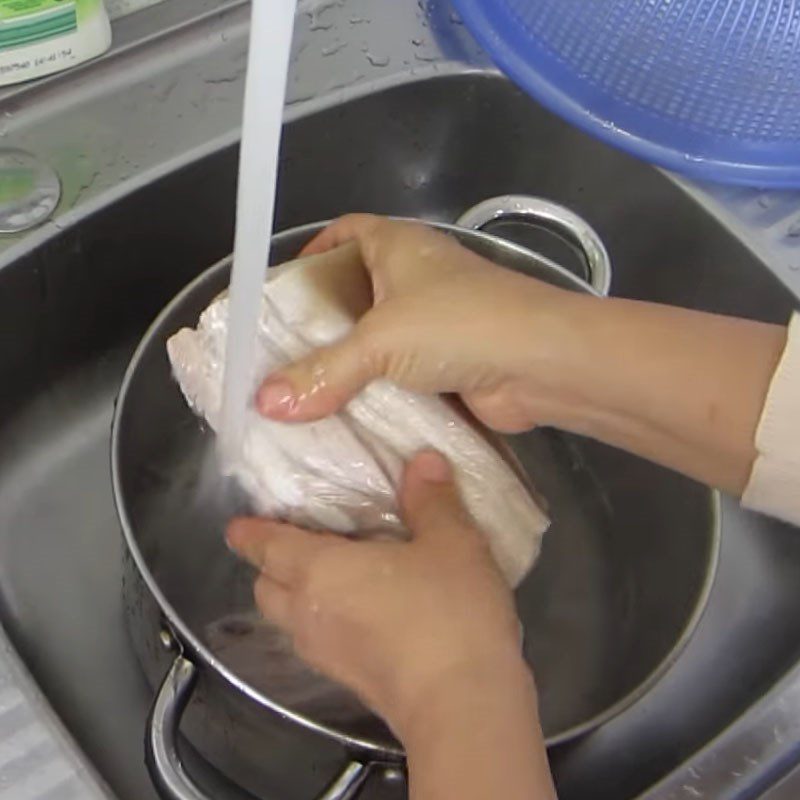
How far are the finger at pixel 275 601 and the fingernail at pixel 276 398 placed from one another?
0.08 m

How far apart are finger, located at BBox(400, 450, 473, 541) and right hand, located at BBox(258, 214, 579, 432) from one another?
40 mm

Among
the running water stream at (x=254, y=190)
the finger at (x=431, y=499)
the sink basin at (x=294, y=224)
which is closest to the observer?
the running water stream at (x=254, y=190)

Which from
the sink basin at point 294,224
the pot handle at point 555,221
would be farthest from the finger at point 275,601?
the pot handle at point 555,221

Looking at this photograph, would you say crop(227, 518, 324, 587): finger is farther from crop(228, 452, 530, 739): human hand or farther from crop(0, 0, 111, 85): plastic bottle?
crop(0, 0, 111, 85): plastic bottle

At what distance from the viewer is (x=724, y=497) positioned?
2.49ft

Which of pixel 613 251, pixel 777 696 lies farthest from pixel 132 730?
pixel 613 251

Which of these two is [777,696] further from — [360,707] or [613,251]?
[613,251]

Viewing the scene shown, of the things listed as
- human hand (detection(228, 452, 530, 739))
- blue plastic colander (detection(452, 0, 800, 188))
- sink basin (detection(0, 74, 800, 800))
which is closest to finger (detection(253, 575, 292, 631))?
human hand (detection(228, 452, 530, 739))

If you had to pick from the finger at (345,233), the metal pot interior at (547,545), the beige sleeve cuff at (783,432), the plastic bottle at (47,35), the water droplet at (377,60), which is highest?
the plastic bottle at (47,35)

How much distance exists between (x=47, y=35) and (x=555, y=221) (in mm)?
324

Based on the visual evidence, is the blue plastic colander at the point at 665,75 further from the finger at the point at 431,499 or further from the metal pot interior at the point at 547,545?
the finger at the point at 431,499

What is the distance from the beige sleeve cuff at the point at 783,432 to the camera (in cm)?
53

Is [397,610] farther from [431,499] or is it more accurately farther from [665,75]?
[665,75]

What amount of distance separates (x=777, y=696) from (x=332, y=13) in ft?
1.72
